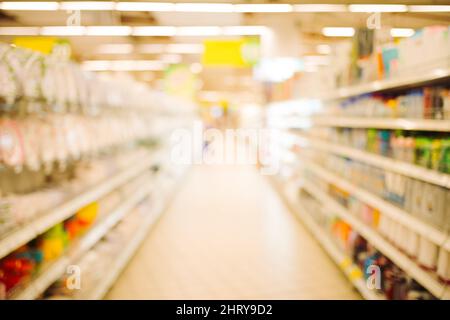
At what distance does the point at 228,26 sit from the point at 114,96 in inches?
140

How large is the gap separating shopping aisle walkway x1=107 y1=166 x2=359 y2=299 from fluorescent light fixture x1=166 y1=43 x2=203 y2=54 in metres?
4.64

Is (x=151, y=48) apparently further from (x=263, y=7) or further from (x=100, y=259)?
(x=100, y=259)

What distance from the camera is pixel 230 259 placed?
3.85 metres

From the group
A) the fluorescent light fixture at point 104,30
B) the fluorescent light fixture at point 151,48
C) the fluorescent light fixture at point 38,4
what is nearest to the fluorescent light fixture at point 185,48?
the fluorescent light fixture at point 151,48

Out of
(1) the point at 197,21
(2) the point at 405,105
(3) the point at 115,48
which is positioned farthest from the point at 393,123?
(3) the point at 115,48

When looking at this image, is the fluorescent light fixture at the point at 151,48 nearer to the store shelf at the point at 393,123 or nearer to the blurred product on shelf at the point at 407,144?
the store shelf at the point at 393,123

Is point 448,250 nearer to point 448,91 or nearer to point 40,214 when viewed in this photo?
point 448,91

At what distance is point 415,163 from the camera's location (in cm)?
241

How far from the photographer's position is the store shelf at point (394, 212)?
2081 millimetres

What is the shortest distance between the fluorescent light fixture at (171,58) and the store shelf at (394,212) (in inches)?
323

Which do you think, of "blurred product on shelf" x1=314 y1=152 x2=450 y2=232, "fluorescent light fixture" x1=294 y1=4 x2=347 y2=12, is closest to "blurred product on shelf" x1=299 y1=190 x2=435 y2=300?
"blurred product on shelf" x1=314 y1=152 x2=450 y2=232

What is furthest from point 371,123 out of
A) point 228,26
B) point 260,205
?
point 228,26

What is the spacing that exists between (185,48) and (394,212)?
8043mm

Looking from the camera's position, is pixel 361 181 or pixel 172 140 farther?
pixel 172 140
